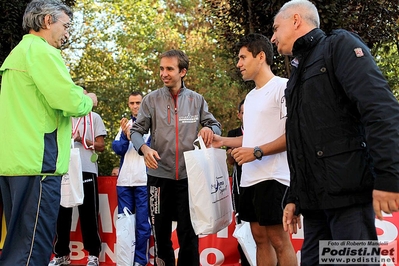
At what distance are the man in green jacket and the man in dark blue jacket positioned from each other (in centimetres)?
166

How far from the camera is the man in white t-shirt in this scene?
14.5 feet

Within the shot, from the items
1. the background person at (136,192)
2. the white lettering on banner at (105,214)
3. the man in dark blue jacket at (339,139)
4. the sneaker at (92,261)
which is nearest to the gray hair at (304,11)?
the man in dark blue jacket at (339,139)

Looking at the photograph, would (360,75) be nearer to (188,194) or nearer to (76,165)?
(188,194)

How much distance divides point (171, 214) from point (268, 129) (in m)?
1.43

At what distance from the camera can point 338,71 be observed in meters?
3.00

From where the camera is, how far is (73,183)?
668 cm

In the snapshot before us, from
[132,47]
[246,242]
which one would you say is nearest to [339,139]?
[246,242]

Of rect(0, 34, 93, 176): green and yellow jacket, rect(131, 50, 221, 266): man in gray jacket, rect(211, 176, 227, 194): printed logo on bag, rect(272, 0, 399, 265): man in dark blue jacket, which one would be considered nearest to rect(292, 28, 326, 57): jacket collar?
rect(272, 0, 399, 265): man in dark blue jacket

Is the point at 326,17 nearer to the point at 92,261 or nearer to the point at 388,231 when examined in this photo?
the point at 388,231

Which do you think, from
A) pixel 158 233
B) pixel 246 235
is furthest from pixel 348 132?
pixel 246 235

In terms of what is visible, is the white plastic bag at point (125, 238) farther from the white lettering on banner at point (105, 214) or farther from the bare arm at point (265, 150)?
the bare arm at point (265, 150)

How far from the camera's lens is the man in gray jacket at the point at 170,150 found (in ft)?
17.3

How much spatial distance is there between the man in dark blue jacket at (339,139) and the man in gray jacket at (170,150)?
2.04 m

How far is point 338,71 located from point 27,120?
2196 mm
